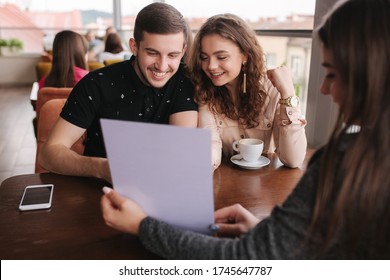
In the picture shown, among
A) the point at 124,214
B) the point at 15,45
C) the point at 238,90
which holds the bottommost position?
the point at 15,45

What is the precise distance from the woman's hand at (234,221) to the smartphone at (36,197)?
1.44 ft

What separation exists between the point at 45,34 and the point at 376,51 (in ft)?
25.2

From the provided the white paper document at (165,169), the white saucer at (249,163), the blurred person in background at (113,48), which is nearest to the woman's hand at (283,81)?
the white saucer at (249,163)

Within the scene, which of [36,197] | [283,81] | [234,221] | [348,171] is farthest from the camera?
[283,81]

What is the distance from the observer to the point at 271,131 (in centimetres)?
153

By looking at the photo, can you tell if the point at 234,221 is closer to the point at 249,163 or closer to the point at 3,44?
the point at 249,163

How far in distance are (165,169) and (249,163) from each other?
0.61 meters

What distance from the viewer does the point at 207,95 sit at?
1.49m

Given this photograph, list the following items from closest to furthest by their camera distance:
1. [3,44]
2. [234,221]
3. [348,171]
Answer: [348,171] → [234,221] → [3,44]

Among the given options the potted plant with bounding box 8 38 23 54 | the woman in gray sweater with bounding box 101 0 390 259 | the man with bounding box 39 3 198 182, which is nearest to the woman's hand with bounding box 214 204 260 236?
the woman in gray sweater with bounding box 101 0 390 259

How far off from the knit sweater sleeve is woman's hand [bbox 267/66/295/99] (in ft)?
2.55

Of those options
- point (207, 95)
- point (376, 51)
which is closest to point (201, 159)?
point (376, 51)

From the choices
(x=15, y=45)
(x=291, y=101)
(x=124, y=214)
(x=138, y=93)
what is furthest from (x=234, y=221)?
(x=15, y=45)
